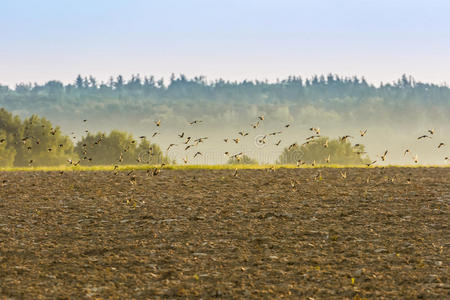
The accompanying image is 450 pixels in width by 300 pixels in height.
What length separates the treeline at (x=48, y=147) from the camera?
232 ft

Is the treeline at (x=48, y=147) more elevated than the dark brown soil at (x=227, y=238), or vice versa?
the treeline at (x=48, y=147)

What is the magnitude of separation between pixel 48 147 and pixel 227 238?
205 ft

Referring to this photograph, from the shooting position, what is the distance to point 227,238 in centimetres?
1513

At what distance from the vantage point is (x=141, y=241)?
15.0 meters

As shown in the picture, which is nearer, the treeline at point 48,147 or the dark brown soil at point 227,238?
the dark brown soil at point 227,238

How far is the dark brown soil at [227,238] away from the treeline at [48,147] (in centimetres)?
4925

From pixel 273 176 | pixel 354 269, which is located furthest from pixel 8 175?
pixel 354 269

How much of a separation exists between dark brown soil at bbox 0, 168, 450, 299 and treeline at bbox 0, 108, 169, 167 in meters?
49.2

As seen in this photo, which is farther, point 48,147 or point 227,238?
point 48,147

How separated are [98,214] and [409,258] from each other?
10189 mm

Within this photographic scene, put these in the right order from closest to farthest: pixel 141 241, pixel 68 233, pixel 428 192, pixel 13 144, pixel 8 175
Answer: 1. pixel 141 241
2. pixel 68 233
3. pixel 428 192
4. pixel 8 175
5. pixel 13 144

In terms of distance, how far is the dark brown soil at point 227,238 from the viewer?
11938mm

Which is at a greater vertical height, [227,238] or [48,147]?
[48,147]

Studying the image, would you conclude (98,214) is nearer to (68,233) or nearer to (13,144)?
(68,233)
